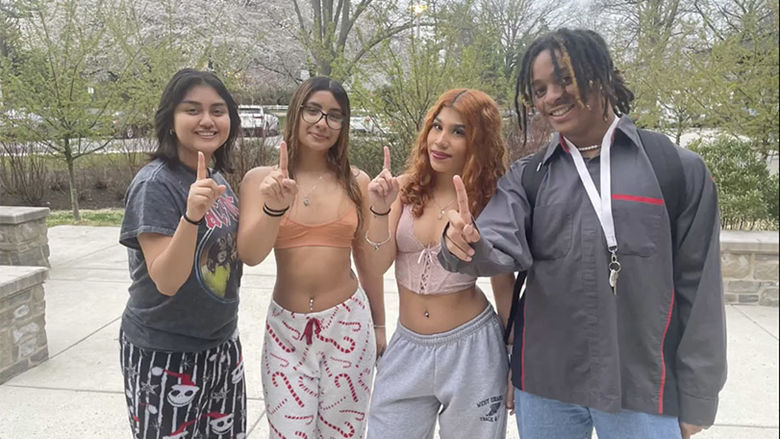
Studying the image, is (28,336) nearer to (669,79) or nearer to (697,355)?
(697,355)

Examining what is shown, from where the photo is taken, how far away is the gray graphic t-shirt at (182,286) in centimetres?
156

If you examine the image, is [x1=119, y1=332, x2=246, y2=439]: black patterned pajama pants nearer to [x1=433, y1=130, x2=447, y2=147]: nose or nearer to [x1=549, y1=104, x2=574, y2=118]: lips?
[x1=433, y1=130, x2=447, y2=147]: nose

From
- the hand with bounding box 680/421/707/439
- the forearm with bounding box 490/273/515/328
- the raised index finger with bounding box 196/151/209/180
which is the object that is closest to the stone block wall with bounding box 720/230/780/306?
the forearm with bounding box 490/273/515/328

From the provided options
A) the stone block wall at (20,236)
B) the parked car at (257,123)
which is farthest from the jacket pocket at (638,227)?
the parked car at (257,123)

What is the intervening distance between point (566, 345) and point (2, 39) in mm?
10593

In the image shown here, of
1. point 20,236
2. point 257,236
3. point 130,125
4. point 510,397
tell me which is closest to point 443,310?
point 510,397

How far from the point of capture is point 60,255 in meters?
6.32

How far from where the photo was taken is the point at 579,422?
1.53 meters

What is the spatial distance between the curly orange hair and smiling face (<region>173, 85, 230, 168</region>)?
694mm

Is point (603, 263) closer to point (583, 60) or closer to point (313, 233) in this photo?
point (583, 60)

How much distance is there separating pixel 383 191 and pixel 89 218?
28.5 feet

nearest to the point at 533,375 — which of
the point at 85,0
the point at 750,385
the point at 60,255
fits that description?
the point at 750,385

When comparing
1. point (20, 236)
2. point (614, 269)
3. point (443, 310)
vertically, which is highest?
point (614, 269)

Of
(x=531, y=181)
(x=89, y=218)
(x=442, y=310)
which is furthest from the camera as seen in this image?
(x=89, y=218)
